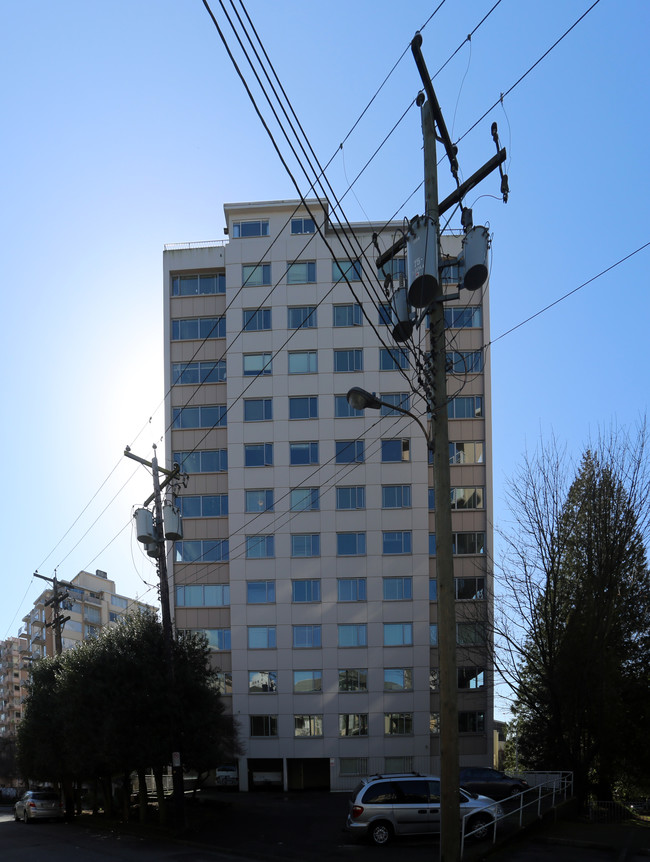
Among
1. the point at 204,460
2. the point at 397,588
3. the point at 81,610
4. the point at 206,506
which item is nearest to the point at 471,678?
the point at 397,588

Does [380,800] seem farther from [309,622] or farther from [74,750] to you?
[309,622]

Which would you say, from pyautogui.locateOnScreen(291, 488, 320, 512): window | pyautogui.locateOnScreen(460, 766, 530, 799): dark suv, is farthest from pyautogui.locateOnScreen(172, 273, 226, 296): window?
pyautogui.locateOnScreen(460, 766, 530, 799): dark suv

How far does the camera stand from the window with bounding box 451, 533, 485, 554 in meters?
50.0

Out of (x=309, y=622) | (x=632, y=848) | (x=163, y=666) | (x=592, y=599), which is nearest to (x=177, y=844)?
(x=163, y=666)

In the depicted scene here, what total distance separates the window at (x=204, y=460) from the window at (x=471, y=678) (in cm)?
1840

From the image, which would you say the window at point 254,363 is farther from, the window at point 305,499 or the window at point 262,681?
the window at point 262,681

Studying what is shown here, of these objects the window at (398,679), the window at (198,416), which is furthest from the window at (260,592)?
the window at (198,416)

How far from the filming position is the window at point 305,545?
50.2 meters

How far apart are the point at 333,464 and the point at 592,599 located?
21977 millimetres

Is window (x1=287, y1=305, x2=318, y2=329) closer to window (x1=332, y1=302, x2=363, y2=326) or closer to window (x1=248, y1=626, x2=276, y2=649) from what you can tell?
window (x1=332, y1=302, x2=363, y2=326)

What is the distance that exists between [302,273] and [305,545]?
653 inches

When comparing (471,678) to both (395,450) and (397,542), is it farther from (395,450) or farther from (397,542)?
(395,450)

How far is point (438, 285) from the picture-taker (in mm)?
11992

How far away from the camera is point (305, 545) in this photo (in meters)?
50.3
